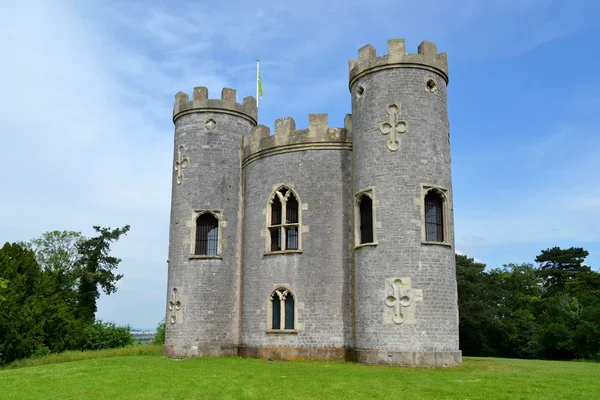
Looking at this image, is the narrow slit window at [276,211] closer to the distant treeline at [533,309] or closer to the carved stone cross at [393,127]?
the carved stone cross at [393,127]

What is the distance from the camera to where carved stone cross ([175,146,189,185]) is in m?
25.5

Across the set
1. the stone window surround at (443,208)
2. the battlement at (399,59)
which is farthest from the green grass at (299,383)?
the battlement at (399,59)

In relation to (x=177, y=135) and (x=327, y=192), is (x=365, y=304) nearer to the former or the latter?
(x=327, y=192)

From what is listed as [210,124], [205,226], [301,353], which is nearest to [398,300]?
[301,353]

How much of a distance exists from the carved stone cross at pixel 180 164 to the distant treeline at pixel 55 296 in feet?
36.7

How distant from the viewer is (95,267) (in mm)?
52750

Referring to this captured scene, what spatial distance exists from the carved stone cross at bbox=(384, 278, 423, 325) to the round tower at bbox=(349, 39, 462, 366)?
3cm

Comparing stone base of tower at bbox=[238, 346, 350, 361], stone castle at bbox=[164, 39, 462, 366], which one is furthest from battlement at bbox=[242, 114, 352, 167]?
stone base of tower at bbox=[238, 346, 350, 361]

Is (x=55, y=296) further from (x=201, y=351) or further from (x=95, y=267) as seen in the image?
(x=201, y=351)

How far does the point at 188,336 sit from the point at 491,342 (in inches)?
1265

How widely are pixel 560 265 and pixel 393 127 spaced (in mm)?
47839

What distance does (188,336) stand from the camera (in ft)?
77.2

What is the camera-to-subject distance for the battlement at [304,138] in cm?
2248

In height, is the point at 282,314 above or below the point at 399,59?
below
